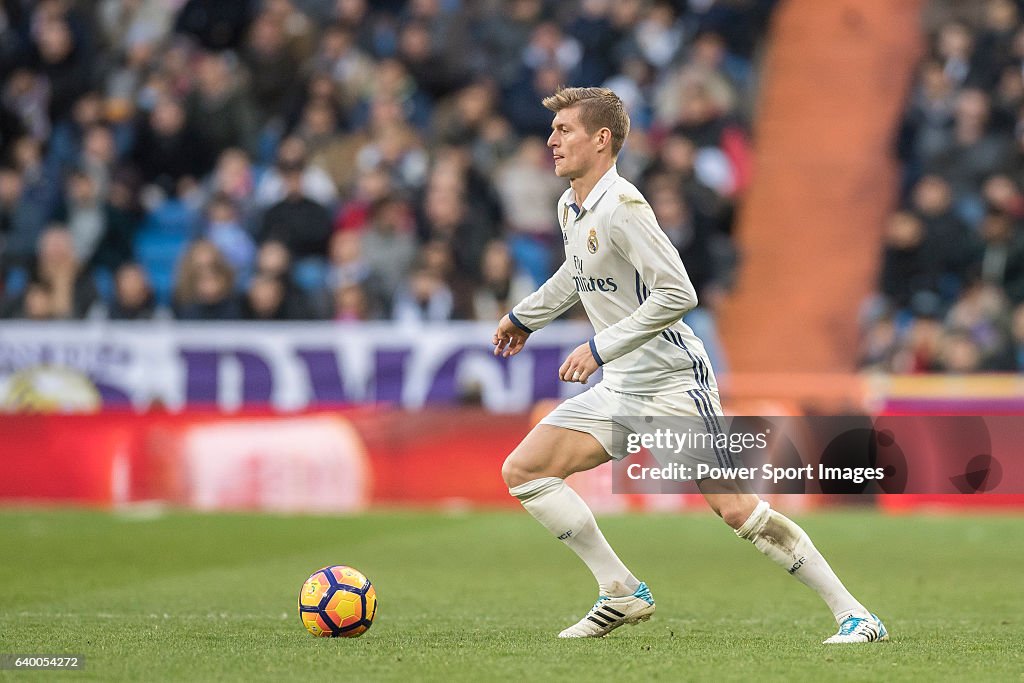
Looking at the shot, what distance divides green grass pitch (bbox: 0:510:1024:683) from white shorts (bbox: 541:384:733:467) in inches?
33.4

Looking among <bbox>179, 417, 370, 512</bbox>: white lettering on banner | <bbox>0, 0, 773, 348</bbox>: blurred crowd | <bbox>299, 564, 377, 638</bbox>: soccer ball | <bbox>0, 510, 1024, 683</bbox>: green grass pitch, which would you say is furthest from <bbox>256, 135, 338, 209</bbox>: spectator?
<bbox>299, 564, 377, 638</bbox>: soccer ball

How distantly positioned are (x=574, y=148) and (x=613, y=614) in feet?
6.81

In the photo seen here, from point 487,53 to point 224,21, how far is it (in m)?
3.42

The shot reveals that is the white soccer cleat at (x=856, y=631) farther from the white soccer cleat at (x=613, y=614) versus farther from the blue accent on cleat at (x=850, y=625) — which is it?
the white soccer cleat at (x=613, y=614)

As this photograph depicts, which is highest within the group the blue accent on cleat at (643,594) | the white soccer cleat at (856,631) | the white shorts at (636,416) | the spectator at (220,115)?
the spectator at (220,115)

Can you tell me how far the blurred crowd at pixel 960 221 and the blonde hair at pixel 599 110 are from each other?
30.5 ft

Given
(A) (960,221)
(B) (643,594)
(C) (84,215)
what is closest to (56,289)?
(C) (84,215)

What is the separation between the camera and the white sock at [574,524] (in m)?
7.07

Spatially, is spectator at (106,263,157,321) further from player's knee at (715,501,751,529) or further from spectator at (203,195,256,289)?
player's knee at (715,501,751,529)

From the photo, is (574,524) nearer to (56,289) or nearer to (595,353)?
(595,353)

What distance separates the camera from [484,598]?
9.02m

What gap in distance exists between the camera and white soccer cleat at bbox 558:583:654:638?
712cm

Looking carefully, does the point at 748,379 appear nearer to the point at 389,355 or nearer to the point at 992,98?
the point at 389,355

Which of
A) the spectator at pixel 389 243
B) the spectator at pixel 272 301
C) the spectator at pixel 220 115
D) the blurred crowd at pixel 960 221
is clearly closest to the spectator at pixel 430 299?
the spectator at pixel 389 243
